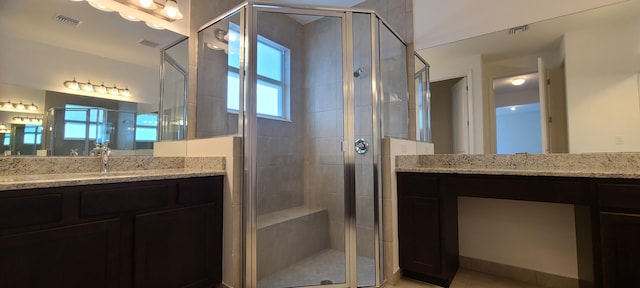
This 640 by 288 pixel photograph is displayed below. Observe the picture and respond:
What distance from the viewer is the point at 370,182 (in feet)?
6.73

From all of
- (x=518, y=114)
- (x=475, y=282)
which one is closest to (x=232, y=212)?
(x=475, y=282)

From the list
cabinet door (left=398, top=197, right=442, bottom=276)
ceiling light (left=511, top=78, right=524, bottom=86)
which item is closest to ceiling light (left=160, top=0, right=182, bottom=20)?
cabinet door (left=398, top=197, right=442, bottom=276)

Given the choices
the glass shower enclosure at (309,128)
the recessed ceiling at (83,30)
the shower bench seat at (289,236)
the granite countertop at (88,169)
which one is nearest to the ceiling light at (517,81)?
the glass shower enclosure at (309,128)

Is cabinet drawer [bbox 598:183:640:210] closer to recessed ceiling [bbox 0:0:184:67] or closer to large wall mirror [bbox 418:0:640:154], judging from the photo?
large wall mirror [bbox 418:0:640:154]

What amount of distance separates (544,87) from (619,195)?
0.88 metres

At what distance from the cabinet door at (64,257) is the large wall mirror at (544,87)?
2331mm

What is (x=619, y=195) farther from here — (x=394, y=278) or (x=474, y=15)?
(x=474, y=15)

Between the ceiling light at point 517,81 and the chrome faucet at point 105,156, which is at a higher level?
the ceiling light at point 517,81

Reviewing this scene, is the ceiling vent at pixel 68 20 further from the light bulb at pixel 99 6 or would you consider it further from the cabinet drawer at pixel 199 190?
the cabinet drawer at pixel 199 190

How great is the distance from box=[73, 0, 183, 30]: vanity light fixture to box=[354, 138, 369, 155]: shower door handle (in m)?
1.64

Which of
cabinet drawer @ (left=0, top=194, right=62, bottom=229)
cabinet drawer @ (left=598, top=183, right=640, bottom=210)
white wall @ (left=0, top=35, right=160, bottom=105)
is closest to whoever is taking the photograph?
cabinet drawer @ (left=0, top=194, right=62, bottom=229)

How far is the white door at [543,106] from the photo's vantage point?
1932 millimetres

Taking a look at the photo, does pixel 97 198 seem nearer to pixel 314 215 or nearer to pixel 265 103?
pixel 265 103

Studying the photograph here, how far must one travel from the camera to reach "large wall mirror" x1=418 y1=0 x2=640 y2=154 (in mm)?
1721
